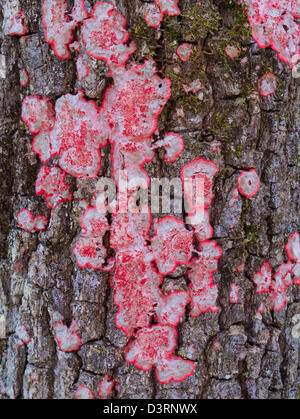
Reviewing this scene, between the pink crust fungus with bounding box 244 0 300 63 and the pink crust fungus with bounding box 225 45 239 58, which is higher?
the pink crust fungus with bounding box 244 0 300 63

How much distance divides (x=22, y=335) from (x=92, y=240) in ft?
1.62

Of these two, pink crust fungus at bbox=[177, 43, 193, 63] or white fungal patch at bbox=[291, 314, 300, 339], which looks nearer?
pink crust fungus at bbox=[177, 43, 193, 63]

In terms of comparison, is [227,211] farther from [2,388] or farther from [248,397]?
[2,388]

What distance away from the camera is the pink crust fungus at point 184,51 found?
50.6 inches

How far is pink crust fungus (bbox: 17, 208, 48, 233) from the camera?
140 centimetres

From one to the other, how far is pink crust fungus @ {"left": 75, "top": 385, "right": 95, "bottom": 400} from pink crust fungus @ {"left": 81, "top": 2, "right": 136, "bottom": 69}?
1137 mm

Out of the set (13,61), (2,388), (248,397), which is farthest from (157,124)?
(2,388)

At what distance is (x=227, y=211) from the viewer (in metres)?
1.37

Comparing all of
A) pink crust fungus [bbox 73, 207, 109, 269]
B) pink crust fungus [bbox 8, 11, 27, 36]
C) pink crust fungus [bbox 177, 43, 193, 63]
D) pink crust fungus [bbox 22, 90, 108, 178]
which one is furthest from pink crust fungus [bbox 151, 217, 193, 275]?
pink crust fungus [bbox 8, 11, 27, 36]

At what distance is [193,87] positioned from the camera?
Answer: 51.3 inches

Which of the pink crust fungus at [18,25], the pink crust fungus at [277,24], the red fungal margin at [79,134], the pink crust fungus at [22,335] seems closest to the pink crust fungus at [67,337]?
the pink crust fungus at [22,335]

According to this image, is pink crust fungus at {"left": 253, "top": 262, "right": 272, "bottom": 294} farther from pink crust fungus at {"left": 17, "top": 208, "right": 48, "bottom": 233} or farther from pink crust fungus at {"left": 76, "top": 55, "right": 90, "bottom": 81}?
pink crust fungus at {"left": 76, "top": 55, "right": 90, "bottom": 81}

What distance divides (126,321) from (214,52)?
100 cm

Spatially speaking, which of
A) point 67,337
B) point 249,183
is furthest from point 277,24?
point 67,337
